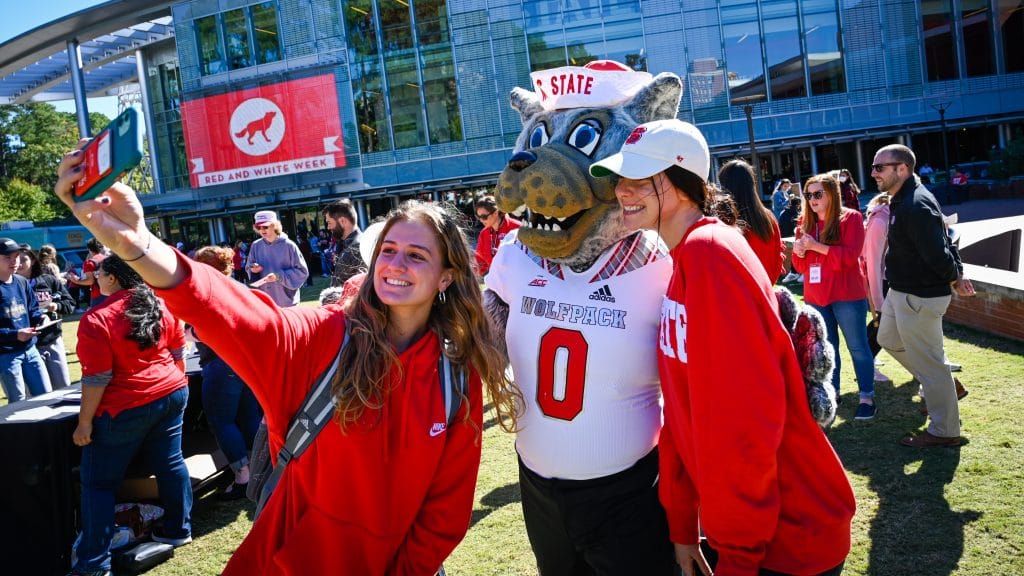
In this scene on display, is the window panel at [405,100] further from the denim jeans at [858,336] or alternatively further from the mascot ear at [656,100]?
the mascot ear at [656,100]

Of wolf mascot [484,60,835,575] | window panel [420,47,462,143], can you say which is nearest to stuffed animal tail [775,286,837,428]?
wolf mascot [484,60,835,575]

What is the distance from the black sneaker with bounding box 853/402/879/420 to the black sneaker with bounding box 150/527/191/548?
494 centimetres

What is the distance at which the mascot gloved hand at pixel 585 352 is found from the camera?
230 centimetres

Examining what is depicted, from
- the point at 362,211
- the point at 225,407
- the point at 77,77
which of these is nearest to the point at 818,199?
the point at 225,407

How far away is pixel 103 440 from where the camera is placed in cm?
400

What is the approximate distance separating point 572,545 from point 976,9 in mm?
33550

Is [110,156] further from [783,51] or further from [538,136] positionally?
[783,51]

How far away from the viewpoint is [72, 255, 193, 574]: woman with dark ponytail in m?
3.91

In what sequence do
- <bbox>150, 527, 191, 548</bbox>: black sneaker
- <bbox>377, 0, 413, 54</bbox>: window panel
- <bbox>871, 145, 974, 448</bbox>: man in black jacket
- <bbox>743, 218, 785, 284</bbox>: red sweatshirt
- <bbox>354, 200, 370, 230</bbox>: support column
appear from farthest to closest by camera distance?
<bbox>354, 200, 370, 230</bbox>: support column < <bbox>377, 0, 413, 54</bbox>: window panel < <bbox>150, 527, 191, 548</bbox>: black sneaker < <bbox>871, 145, 974, 448</bbox>: man in black jacket < <bbox>743, 218, 785, 284</bbox>: red sweatshirt

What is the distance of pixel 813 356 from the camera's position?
188 cm

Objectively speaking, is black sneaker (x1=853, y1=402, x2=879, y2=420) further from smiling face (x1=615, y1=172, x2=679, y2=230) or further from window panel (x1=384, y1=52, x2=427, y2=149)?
window panel (x1=384, y1=52, x2=427, y2=149)

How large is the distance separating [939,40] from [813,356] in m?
31.7

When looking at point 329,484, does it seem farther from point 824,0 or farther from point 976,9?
point 976,9

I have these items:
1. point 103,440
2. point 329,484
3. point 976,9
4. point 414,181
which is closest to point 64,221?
point 414,181
